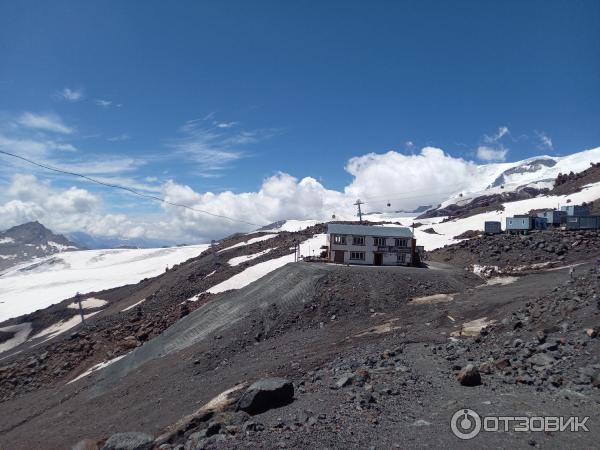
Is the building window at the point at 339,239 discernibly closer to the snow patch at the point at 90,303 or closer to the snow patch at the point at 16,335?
the snow patch at the point at 90,303

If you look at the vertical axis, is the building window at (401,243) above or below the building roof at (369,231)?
below

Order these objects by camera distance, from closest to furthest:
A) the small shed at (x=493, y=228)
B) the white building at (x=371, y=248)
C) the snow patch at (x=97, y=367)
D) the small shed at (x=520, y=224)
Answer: the snow patch at (x=97, y=367) < the white building at (x=371, y=248) < the small shed at (x=520, y=224) < the small shed at (x=493, y=228)

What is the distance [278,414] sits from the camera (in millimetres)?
12312

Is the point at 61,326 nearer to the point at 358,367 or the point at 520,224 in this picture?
the point at 358,367

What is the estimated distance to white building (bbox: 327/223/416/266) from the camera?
4272 centimetres

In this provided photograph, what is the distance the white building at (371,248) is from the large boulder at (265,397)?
29781 mm

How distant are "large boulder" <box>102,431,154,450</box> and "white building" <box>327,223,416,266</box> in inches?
1250

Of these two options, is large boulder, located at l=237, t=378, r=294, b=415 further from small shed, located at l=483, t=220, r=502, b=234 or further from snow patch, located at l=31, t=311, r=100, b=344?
snow patch, located at l=31, t=311, r=100, b=344

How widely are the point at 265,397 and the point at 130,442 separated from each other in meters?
4.17

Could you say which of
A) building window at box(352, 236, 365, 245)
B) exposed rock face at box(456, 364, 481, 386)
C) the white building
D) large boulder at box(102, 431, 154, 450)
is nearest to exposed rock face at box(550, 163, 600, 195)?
the white building

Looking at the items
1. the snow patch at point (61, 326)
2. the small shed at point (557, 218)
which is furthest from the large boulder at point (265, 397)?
the snow patch at point (61, 326)

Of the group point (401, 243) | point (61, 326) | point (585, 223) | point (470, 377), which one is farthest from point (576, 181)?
point (61, 326)

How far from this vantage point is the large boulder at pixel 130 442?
1192cm

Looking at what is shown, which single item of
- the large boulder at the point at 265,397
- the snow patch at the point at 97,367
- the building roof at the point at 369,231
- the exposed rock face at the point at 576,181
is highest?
the exposed rock face at the point at 576,181
